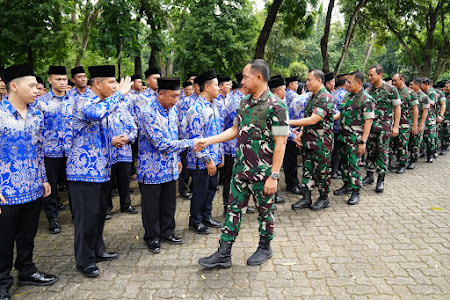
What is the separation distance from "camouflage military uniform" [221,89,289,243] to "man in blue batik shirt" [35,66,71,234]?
285cm

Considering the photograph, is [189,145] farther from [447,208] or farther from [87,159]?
[447,208]

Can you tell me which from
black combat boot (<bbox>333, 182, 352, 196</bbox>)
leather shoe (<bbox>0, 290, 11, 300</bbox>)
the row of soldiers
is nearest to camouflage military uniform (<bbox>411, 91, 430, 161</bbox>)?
black combat boot (<bbox>333, 182, 352, 196</bbox>)

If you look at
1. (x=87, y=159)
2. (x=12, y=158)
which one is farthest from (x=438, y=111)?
(x=12, y=158)

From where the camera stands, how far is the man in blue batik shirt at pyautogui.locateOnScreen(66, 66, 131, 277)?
353 cm

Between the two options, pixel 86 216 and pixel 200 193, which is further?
pixel 200 193

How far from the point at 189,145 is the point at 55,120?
8.40 ft

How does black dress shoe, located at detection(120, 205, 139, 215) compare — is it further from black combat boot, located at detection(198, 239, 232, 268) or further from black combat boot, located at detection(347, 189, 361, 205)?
black combat boot, located at detection(347, 189, 361, 205)

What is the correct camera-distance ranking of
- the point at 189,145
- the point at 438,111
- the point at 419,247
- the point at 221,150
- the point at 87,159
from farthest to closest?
the point at 438,111, the point at 221,150, the point at 419,247, the point at 189,145, the point at 87,159

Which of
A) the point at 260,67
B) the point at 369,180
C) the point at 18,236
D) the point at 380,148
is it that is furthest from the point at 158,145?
the point at 369,180

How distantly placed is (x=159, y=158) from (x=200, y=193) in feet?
3.35

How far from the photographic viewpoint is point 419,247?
448 centimetres

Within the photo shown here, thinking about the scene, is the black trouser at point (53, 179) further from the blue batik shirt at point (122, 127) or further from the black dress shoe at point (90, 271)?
the black dress shoe at point (90, 271)

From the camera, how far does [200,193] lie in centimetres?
491

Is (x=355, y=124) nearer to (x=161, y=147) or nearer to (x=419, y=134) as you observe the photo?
(x=161, y=147)
